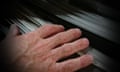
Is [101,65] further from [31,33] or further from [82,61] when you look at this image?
[31,33]

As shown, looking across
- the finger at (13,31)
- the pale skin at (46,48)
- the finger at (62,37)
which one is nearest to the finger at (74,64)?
the pale skin at (46,48)

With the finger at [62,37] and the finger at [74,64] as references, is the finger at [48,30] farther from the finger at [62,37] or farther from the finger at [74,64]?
the finger at [74,64]

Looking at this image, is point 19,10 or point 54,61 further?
point 19,10

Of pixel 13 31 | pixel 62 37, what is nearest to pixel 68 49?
pixel 62 37

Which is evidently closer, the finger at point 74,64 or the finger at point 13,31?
the finger at point 74,64

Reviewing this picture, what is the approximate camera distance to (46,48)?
3.63ft

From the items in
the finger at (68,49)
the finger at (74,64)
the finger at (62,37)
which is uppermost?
the finger at (62,37)

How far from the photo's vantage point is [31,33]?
45.3 inches

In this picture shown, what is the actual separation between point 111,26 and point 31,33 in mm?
393

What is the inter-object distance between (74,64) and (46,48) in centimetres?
16

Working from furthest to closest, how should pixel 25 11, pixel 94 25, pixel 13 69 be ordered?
pixel 25 11 → pixel 94 25 → pixel 13 69

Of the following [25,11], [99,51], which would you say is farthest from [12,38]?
[99,51]

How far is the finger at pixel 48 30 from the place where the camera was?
1.14m

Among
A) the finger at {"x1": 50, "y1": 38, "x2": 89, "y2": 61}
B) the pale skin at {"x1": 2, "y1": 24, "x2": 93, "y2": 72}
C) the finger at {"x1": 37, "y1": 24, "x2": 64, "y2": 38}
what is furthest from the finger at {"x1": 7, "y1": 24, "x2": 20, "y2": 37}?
the finger at {"x1": 50, "y1": 38, "x2": 89, "y2": 61}
